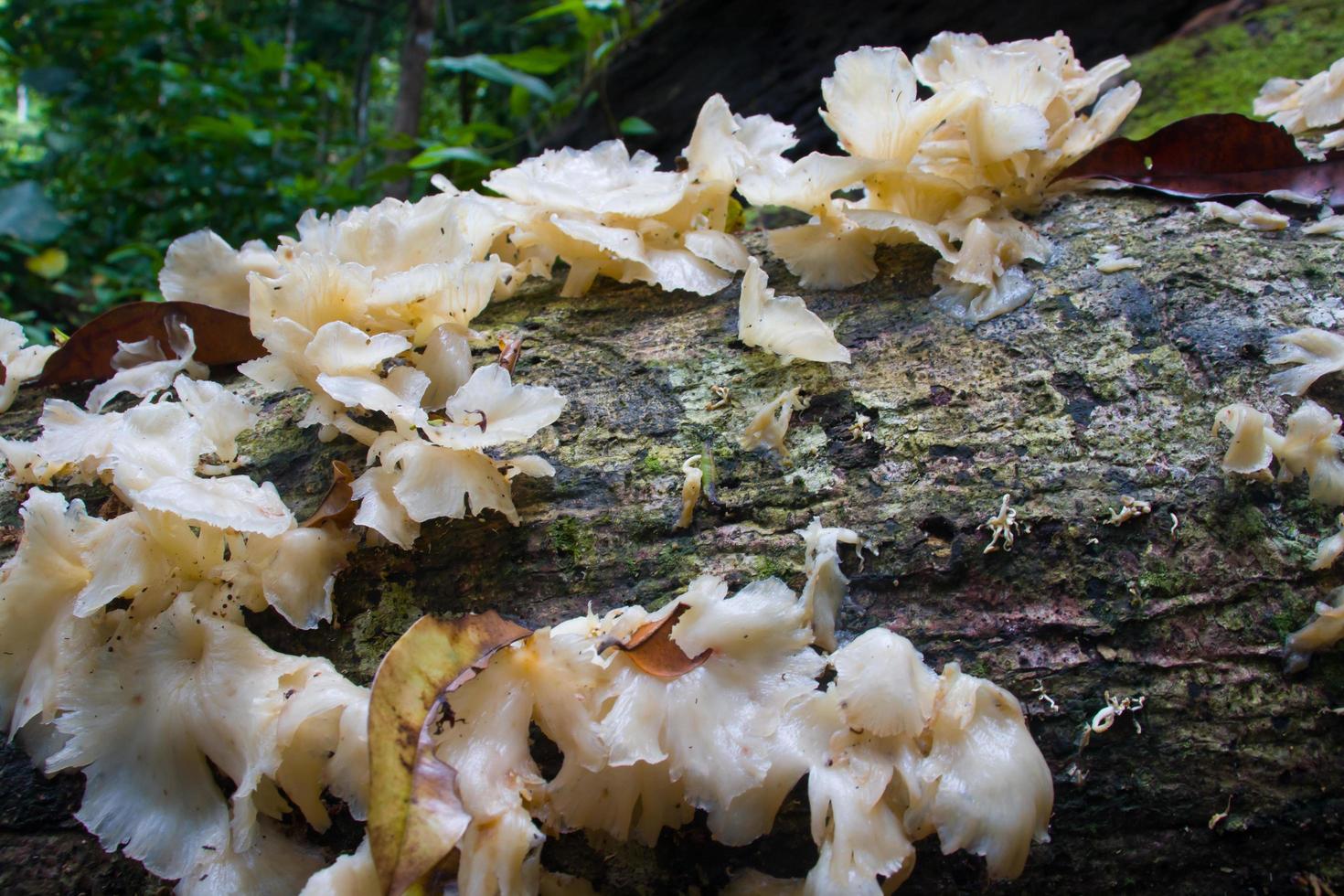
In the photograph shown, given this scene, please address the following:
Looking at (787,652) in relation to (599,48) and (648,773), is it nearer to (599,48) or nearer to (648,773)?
(648,773)

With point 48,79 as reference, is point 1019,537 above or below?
below

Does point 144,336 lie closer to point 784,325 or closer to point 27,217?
point 784,325

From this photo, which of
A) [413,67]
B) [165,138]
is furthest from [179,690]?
[413,67]

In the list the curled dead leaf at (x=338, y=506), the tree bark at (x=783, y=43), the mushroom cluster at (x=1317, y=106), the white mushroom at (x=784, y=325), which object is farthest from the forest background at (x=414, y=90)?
the curled dead leaf at (x=338, y=506)

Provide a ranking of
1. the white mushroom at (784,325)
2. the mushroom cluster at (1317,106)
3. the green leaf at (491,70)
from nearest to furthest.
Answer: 1. the white mushroom at (784,325)
2. the mushroom cluster at (1317,106)
3. the green leaf at (491,70)

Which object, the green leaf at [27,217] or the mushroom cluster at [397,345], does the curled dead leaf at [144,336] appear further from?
the green leaf at [27,217]

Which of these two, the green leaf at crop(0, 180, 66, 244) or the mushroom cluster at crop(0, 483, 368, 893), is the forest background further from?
the mushroom cluster at crop(0, 483, 368, 893)
